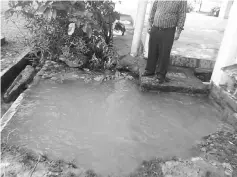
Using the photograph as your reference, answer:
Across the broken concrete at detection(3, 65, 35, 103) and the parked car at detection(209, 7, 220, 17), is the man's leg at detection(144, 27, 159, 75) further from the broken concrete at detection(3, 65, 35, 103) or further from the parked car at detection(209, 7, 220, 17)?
the parked car at detection(209, 7, 220, 17)

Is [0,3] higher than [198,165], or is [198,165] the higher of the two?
[0,3]

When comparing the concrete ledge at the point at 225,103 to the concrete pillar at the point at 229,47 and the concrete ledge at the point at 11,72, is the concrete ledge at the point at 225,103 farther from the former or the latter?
the concrete ledge at the point at 11,72

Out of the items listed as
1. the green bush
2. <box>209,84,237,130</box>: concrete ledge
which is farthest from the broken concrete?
<box>209,84,237,130</box>: concrete ledge

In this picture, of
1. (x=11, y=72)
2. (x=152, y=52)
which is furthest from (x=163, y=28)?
(x=11, y=72)

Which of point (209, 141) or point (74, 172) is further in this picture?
point (209, 141)

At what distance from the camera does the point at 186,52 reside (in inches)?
209

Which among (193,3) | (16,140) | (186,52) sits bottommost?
(16,140)

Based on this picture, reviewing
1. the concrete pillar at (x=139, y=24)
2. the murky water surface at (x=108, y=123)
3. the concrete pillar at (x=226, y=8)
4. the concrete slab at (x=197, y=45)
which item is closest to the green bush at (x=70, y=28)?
the concrete pillar at (x=139, y=24)

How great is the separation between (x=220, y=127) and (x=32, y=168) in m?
2.65

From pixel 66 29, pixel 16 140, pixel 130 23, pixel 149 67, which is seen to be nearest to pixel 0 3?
pixel 130 23

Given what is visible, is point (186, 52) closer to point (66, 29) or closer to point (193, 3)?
point (66, 29)

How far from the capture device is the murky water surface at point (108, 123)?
291 centimetres

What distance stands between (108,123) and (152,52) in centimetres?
166

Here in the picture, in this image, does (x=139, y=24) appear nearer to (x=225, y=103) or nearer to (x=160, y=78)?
(x=160, y=78)
